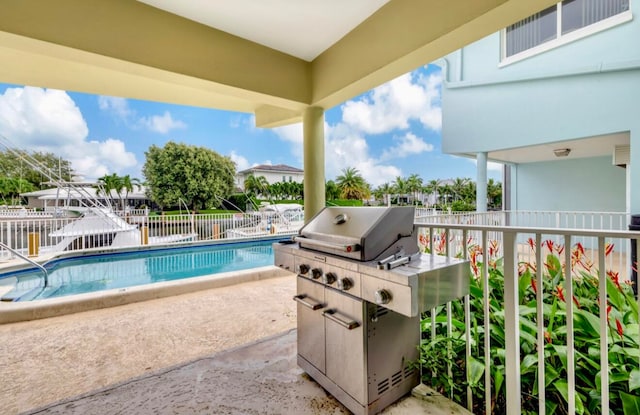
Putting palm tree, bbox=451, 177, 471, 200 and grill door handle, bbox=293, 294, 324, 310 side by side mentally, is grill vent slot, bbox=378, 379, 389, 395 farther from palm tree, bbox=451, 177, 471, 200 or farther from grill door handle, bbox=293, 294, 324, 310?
palm tree, bbox=451, 177, 471, 200

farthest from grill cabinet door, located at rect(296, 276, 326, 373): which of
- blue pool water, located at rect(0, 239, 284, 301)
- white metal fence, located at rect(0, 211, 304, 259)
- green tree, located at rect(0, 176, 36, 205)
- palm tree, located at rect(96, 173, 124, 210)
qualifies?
green tree, located at rect(0, 176, 36, 205)

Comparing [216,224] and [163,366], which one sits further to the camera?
[216,224]

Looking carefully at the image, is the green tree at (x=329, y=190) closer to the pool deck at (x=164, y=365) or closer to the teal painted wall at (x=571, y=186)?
the pool deck at (x=164, y=365)

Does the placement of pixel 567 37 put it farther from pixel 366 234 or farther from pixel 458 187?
pixel 458 187

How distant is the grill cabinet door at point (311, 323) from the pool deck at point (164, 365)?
0.65 ft

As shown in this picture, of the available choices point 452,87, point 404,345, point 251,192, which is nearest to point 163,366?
point 404,345

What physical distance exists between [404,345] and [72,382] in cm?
228

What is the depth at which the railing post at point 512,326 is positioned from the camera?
1.47m

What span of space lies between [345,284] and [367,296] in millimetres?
142

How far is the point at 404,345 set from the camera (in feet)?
5.67

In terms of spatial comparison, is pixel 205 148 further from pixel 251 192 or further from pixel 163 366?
pixel 163 366

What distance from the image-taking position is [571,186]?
7.51m

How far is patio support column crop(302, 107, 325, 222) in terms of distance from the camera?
3705mm

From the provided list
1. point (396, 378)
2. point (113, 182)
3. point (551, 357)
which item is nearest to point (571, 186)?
point (551, 357)
